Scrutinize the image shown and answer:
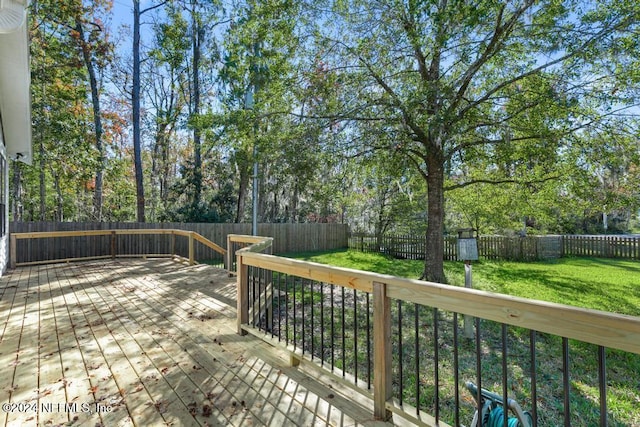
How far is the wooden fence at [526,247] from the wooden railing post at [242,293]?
1029 cm

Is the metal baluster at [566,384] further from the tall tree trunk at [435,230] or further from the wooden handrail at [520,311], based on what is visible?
the tall tree trunk at [435,230]

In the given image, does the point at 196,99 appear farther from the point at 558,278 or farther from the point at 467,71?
the point at 558,278

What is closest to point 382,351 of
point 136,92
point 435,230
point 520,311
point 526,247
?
point 520,311

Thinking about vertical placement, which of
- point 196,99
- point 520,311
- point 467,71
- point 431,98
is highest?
point 196,99

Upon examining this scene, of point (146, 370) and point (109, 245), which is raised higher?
point (109, 245)

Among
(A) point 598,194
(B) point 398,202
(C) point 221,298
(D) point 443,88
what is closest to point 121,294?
(C) point 221,298

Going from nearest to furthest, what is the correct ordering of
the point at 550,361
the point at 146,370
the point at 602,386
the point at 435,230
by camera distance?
the point at 602,386
the point at 146,370
the point at 550,361
the point at 435,230

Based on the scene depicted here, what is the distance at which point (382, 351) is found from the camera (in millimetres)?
2023

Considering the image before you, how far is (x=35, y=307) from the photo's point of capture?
445cm

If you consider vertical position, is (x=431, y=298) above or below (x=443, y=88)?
below

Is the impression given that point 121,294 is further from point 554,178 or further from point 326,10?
point 554,178

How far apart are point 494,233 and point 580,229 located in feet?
44.8

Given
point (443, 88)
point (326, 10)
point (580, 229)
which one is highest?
point (326, 10)

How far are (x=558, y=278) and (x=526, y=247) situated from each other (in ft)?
13.2
